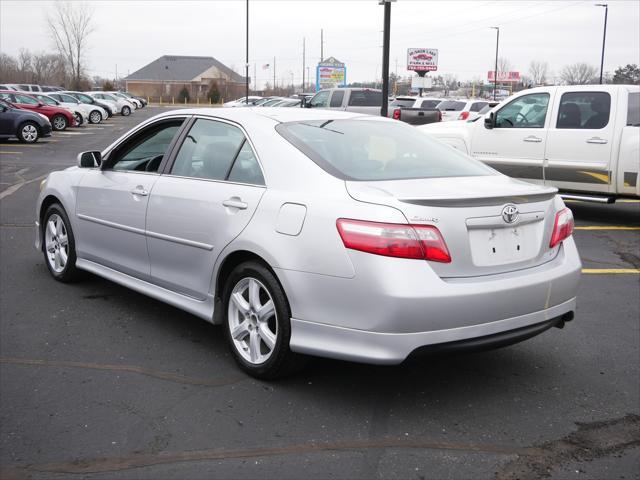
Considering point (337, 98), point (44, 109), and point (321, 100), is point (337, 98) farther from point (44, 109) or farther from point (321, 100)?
point (44, 109)

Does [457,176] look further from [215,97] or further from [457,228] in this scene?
[215,97]

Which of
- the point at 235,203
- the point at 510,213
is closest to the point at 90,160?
the point at 235,203

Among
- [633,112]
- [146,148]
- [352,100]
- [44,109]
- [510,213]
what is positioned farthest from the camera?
[44,109]

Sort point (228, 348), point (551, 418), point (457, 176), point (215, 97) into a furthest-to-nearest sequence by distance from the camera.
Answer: point (215, 97) < point (228, 348) < point (457, 176) < point (551, 418)

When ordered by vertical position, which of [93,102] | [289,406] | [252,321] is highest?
[93,102]

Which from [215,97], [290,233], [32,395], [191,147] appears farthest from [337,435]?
[215,97]

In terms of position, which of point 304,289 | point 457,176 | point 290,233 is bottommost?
point 304,289

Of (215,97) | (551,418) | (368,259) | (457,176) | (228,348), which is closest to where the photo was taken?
(368,259)

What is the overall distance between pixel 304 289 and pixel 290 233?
1.07 feet

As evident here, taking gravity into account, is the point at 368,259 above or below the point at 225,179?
below

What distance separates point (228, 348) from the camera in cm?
463

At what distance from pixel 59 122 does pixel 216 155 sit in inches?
1082

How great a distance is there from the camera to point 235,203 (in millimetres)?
4148

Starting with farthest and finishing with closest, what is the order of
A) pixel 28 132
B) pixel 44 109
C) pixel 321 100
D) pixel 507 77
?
pixel 507 77 → pixel 44 109 → pixel 28 132 → pixel 321 100
